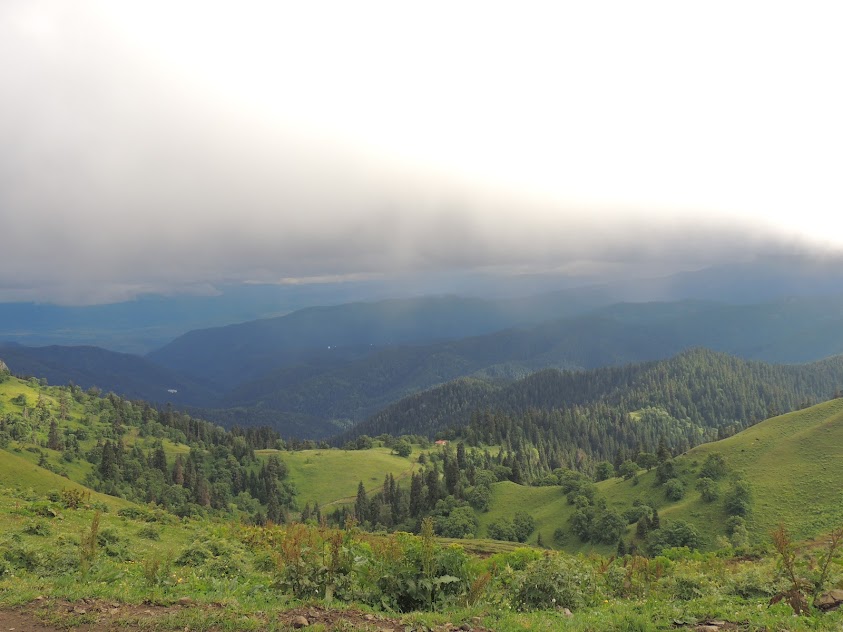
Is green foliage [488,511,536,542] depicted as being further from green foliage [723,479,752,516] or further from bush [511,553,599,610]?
bush [511,553,599,610]

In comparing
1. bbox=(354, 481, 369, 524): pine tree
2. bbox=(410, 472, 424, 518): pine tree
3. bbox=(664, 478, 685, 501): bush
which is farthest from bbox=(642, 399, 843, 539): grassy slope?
bbox=(354, 481, 369, 524): pine tree

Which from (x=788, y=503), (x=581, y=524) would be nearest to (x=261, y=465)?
(x=581, y=524)

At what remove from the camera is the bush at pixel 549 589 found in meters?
19.5

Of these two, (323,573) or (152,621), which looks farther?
(323,573)

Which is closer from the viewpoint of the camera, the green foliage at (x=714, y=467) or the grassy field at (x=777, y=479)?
the grassy field at (x=777, y=479)

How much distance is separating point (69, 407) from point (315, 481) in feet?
341

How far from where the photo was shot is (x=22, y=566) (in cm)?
2209

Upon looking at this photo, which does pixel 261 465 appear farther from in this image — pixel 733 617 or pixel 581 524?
pixel 733 617

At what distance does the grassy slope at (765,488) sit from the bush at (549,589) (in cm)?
6603

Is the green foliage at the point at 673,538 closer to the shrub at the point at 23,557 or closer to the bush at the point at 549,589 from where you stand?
the bush at the point at 549,589

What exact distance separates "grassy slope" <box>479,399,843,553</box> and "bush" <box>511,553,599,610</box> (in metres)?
66.0

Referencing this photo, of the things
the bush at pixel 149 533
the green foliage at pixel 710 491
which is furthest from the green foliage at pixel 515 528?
the bush at pixel 149 533

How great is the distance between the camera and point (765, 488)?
87625 mm

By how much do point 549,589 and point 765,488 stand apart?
91113mm
